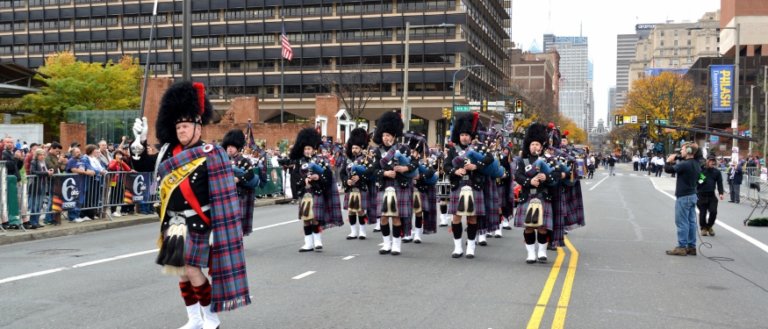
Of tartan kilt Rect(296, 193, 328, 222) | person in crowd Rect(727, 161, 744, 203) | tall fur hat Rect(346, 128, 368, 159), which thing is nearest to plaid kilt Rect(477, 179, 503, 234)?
tartan kilt Rect(296, 193, 328, 222)

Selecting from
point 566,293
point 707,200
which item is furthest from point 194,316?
point 707,200

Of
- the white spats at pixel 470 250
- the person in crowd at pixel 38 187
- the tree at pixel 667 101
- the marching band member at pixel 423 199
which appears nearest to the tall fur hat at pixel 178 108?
the white spats at pixel 470 250

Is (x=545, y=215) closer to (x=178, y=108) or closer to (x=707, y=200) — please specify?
(x=178, y=108)

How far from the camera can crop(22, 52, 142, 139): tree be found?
53.6 m

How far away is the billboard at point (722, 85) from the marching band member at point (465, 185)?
108ft

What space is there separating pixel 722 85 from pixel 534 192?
35018mm

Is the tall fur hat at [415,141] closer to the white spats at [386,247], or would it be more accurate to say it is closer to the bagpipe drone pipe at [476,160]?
the bagpipe drone pipe at [476,160]

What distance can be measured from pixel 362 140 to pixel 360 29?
57516 mm

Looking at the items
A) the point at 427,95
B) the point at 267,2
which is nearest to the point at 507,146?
the point at 427,95

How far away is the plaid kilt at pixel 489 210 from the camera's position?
1051cm

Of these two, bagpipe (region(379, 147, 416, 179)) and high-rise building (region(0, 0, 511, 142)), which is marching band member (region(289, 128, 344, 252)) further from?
high-rise building (region(0, 0, 511, 142))

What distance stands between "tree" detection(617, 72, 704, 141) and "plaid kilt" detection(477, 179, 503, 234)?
217 feet

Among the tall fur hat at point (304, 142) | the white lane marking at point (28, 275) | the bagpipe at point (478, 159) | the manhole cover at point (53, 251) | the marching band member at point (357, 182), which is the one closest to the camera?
the white lane marking at point (28, 275)

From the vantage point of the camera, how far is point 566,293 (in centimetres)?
779
